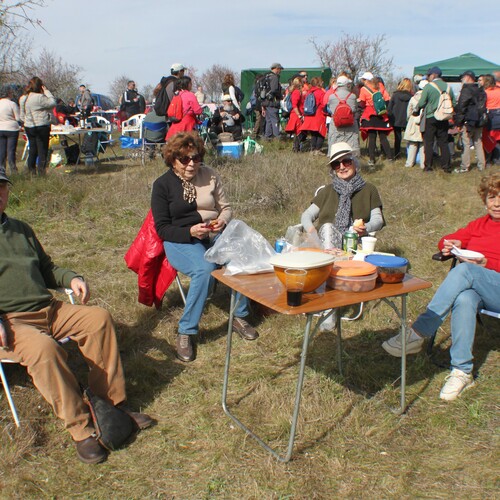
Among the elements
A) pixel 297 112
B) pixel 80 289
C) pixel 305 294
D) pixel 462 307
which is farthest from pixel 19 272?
pixel 297 112

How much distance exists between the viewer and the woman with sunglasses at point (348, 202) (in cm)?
399

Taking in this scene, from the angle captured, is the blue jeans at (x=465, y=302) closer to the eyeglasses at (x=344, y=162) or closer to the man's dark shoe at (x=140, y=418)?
the eyeglasses at (x=344, y=162)

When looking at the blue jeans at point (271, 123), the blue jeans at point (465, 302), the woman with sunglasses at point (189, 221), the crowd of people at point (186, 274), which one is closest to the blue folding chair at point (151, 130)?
the blue jeans at point (271, 123)

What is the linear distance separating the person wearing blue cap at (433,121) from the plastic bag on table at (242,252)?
A: 6.50 meters

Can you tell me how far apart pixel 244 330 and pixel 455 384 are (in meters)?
1.44

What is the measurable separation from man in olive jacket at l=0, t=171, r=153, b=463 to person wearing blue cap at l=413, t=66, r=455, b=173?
7335 millimetres

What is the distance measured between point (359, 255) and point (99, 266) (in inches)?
122

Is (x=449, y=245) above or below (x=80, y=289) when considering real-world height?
above

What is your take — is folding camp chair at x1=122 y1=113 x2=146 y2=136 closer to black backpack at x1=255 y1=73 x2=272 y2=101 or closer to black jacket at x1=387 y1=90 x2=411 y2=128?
black backpack at x1=255 y1=73 x2=272 y2=101

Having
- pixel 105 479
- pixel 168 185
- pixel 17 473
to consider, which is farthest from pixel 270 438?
→ pixel 168 185

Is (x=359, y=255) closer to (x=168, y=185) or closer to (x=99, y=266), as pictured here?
(x=168, y=185)

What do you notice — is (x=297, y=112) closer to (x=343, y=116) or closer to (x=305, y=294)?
(x=343, y=116)

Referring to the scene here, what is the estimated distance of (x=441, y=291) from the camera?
3098mm

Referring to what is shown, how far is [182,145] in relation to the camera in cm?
371
